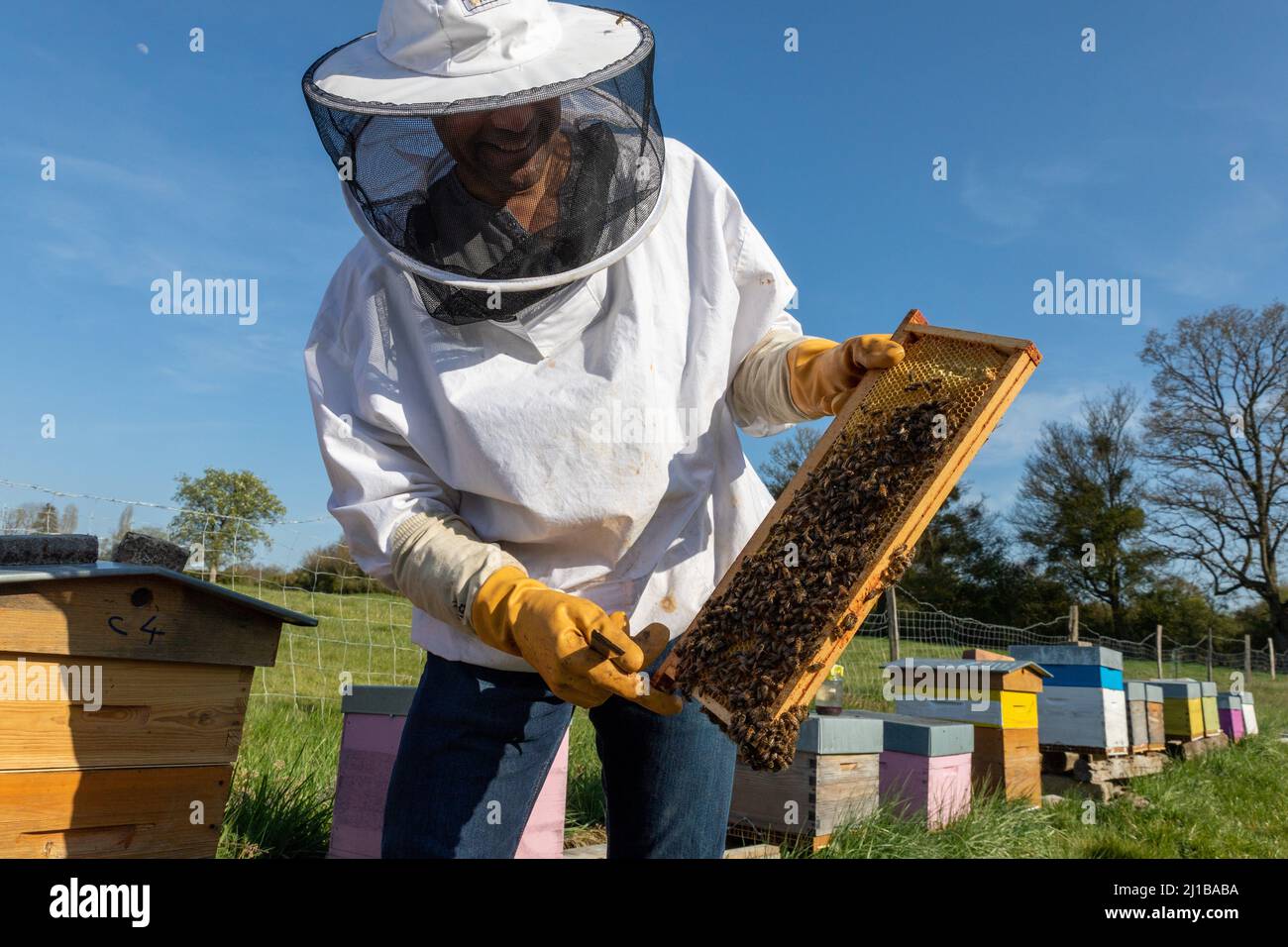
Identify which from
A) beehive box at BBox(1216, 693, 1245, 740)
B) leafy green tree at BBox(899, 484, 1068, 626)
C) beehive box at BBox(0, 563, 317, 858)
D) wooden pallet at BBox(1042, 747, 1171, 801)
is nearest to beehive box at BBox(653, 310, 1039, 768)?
beehive box at BBox(0, 563, 317, 858)

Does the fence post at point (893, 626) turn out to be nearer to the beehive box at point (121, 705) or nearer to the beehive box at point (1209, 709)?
the beehive box at point (1209, 709)

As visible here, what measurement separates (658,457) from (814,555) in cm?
47

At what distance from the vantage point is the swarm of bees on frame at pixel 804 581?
7.02 feet

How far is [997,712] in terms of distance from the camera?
6746mm

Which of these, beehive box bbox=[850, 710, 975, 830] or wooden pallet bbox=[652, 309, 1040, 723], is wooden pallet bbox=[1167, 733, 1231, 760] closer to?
beehive box bbox=[850, 710, 975, 830]

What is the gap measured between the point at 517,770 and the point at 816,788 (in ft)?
9.80

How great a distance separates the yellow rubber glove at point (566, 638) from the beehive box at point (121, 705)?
1.55 metres

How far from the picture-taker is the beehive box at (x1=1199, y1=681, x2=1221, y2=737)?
10906mm

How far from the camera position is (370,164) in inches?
99.2

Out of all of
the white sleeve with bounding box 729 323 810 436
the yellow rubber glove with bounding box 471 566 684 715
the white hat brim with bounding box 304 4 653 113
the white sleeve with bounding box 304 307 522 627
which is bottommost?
the yellow rubber glove with bounding box 471 566 684 715

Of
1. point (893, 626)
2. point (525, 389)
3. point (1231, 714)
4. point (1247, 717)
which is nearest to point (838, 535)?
point (525, 389)

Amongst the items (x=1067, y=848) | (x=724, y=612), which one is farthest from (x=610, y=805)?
(x=1067, y=848)
